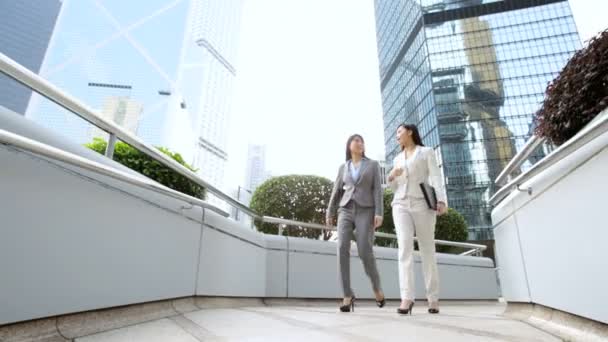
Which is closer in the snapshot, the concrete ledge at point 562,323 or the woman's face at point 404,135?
the concrete ledge at point 562,323

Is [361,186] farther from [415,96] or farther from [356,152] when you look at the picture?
[415,96]

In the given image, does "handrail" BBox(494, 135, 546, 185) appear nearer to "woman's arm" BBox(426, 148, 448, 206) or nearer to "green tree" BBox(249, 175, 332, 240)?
"woman's arm" BBox(426, 148, 448, 206)

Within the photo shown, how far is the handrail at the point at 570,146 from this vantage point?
1.42 metres

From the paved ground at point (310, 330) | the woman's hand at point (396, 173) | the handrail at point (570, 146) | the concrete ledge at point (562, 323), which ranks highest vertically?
the woman's hand at point (396, 173)

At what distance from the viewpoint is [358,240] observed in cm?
310

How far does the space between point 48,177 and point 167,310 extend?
3.79ft

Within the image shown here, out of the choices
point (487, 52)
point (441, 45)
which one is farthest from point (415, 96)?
point (487, 52)

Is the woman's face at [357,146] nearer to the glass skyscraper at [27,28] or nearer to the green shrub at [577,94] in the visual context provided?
the green shrub at [577,94]

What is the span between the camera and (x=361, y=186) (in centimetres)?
321

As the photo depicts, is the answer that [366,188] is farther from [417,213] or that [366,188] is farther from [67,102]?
[67,102]

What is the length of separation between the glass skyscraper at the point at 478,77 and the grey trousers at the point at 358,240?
5125 cm

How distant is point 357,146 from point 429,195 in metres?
0.90

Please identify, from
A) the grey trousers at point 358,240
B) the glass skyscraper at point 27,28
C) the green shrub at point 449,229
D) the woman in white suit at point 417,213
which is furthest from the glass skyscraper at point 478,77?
the glass skyscraper at point 27,28

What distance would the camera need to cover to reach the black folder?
298cm
